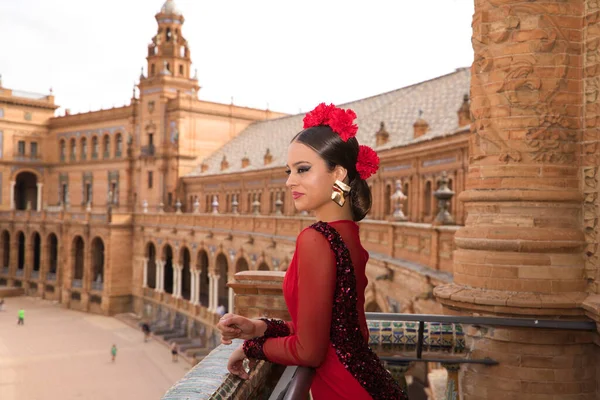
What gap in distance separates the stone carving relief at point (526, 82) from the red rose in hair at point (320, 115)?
278 centimetres

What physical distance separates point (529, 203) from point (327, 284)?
3199 mm

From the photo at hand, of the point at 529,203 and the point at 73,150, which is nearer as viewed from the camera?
the point at 529,203

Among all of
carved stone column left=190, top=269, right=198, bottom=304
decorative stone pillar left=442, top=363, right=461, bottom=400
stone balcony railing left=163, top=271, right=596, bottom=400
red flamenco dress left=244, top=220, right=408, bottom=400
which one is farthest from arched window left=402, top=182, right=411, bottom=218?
red flamenco dress left=244, top=220, right=408, bottom=400

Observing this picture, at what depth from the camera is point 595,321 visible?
486 cm

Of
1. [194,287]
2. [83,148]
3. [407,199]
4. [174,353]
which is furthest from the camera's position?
[83,148]

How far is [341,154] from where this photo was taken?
324 centimetres

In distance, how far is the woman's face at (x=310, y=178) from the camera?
10.6 feet

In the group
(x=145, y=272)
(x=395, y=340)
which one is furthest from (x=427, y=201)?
(x=145, y=272)

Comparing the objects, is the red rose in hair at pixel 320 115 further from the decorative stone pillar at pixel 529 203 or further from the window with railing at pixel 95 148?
the window with railing at pixel 95 148

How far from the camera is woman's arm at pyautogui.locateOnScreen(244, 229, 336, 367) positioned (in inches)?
113

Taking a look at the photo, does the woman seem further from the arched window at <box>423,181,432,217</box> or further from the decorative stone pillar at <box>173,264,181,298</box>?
the decorative stone pillar at <box>173,264,181,298</box>

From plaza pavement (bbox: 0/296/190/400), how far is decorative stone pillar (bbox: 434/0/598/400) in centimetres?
1997

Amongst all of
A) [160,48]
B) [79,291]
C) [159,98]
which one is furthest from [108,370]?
[160,48]

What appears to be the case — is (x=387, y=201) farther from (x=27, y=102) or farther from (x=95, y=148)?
(x=27, y=102)
